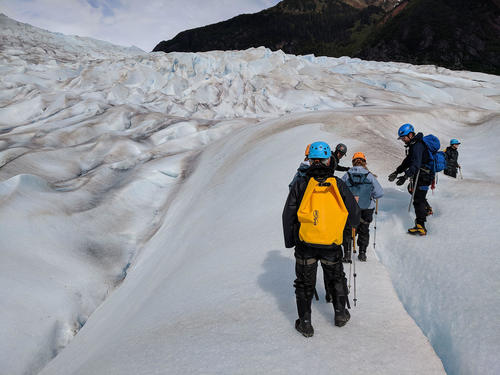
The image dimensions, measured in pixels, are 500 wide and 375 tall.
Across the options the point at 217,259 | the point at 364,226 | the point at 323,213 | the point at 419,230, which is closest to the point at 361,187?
the point at 364,226

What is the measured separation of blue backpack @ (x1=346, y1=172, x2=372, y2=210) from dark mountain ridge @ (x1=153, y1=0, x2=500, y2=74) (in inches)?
4385

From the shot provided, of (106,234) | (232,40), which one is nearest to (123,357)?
(106,234)

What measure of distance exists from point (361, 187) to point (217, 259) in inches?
156

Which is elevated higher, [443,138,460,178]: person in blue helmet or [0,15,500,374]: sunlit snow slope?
[443,138,460,178]: person in blue helmet

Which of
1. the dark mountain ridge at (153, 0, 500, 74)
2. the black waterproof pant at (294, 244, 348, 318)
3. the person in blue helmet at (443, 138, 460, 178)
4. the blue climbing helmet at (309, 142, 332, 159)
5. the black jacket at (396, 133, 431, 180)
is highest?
the dark mountain ridge at (153, 0, 500, 74)

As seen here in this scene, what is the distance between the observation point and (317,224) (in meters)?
3.43

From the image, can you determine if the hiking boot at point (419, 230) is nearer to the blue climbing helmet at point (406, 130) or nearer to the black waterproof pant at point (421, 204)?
the black waterproof pant at point (421, 204)

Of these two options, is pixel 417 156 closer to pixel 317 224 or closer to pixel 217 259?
pixel 317 224

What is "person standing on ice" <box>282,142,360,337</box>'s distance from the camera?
3.44 meters

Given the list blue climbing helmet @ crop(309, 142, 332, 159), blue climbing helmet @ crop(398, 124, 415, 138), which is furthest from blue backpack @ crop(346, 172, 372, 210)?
blue climbing helmet @ crop(309, 142, 332, 159)

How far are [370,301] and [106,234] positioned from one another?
12115 mm

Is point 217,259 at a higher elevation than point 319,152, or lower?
lower

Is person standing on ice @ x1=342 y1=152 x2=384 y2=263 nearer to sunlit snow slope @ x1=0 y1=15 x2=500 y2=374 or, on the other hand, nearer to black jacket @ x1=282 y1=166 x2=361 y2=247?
sunlit snow slope @ x1=0 y1=15 x2=500 y2=374

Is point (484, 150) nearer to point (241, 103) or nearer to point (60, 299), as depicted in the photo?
point (60, 299)
